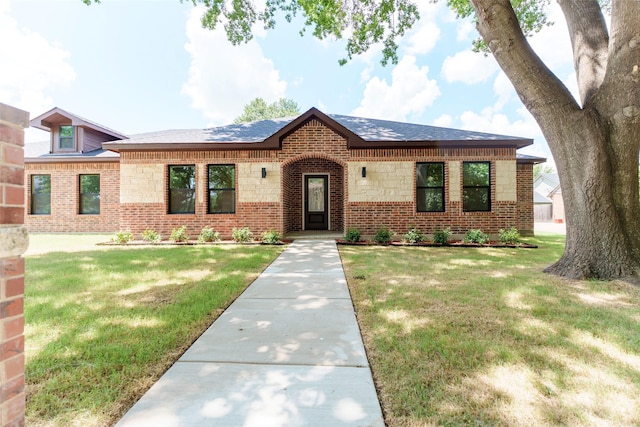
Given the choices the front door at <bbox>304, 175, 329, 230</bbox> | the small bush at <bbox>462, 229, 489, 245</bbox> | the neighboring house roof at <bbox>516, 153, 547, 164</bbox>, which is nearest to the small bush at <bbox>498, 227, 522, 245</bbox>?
the small bush at <bbox>462, 229, 489, 245</bbox>

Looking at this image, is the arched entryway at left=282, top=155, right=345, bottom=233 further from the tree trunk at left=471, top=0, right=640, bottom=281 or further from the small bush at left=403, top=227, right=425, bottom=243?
the tree trunk at left=471, top=0, right=640, bottom=281

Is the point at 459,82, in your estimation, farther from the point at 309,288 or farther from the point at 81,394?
the point at 81,394

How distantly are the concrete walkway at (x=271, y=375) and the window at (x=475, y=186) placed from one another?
788 centimetres

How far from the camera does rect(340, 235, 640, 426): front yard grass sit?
1.66 metres

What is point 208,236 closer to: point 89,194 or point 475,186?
point 89,194

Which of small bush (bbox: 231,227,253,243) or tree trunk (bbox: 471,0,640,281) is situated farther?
small bush (bbox: 231,227,253,243)

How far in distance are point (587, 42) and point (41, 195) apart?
18188mm

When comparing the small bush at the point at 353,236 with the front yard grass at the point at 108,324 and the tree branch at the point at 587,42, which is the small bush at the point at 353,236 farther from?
the tree branch at the point at 587,42

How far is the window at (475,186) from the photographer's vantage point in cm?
961

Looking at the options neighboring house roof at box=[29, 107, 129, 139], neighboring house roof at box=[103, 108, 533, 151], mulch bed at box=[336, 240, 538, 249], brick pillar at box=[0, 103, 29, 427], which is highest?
neighboring house roof at box=[29, 107, 129, 139]

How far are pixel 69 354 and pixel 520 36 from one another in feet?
23.7

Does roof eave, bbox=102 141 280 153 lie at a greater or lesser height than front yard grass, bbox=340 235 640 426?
greater

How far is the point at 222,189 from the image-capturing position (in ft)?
32.1

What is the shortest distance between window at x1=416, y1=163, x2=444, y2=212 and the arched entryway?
123 inches
